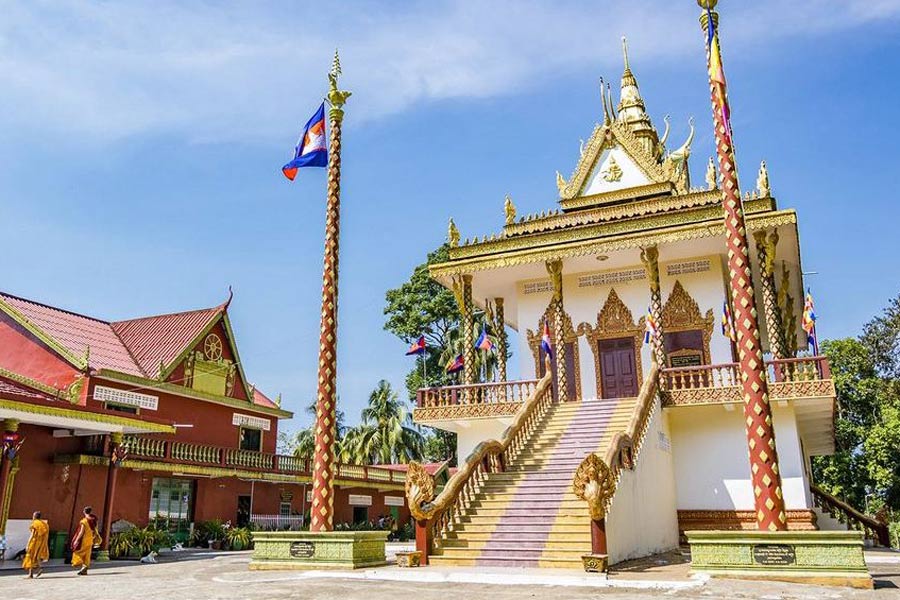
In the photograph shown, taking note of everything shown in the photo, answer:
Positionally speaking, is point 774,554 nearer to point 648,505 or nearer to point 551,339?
point 648,505

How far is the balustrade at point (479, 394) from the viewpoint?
1853 cm

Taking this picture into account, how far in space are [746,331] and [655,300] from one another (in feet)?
24.6

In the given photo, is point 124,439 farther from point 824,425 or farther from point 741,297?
point 824,425

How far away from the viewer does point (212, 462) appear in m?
23.3

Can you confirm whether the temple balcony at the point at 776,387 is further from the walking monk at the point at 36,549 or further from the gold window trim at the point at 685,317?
the walking monk at the point at 36,549

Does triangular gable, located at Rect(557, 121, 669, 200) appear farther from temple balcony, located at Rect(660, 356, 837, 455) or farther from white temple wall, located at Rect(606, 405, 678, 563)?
white temple wall, located at Rect(606, 405, 678, 563)

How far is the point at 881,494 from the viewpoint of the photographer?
31484mm

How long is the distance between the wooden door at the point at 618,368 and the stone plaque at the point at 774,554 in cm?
1006

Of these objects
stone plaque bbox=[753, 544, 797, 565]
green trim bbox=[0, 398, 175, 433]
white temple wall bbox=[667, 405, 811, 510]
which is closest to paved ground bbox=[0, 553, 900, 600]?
stone plaque bbox=[753, 544, 797, 565]

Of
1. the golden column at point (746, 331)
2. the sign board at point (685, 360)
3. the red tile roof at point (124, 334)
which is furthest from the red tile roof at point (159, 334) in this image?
the golden column at point (746, 331)

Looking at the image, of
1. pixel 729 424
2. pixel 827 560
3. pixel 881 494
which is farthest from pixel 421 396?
pixel 881 494

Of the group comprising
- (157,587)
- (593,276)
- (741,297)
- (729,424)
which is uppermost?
(593,276)

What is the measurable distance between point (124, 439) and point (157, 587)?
11.7 meters

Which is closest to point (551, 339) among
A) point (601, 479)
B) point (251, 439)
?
point (601, 479)
